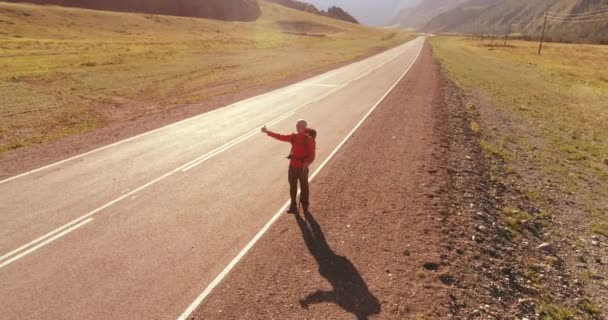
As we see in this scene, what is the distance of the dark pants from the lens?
952 cm

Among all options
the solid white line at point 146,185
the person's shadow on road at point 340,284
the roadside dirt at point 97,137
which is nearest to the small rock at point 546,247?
the person's shadow on road at point 340,284

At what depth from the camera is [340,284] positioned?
7152 mm

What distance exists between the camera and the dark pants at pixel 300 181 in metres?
9.52

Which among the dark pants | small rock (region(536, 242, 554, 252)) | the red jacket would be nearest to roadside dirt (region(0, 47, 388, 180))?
the dark pants

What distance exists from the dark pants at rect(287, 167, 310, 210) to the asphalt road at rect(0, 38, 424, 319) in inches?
25.6

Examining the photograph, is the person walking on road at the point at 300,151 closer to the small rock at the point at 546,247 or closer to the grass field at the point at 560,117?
the small rock at the point at 546,247

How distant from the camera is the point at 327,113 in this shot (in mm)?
20453

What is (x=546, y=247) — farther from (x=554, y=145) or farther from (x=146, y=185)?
(x=554, y=145)

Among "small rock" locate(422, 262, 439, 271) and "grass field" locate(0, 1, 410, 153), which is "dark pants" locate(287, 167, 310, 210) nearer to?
"small rock" locate(422, 262, 439, 271)

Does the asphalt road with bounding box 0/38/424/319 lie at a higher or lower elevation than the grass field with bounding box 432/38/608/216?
higher

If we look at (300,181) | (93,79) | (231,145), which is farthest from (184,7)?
(300,181)

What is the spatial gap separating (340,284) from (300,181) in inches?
119

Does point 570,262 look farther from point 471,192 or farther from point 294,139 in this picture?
point 294,139

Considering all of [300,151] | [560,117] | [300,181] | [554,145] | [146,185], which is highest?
[300,151]
